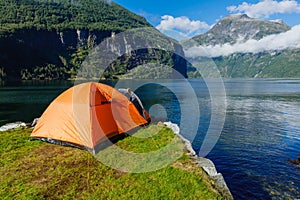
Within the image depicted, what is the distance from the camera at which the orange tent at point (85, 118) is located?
459 inches

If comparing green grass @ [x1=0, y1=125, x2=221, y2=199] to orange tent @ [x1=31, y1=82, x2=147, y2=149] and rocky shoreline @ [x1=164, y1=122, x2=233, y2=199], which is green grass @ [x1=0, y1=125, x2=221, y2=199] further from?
orange tent @ [x1=31, y1=82, x2=147, y2=149]

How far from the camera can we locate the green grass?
25.1ft

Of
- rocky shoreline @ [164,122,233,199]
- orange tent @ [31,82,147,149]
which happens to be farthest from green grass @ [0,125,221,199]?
orange tent @ [31,82,147,149]

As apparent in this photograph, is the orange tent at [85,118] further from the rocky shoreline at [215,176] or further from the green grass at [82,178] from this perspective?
the rocky shoreline at [215,176]

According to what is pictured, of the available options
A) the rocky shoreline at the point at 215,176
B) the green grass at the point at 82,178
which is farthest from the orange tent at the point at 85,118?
the rocky shoreline at the point at 215,176

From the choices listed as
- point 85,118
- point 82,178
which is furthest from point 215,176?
point 85,118

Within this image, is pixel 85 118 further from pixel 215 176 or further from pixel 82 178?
pixel 215 176

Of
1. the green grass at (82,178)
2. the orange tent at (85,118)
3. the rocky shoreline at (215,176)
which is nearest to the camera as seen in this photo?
the green grass at (82,178)

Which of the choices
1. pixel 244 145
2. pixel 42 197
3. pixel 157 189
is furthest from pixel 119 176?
pixel 244 145

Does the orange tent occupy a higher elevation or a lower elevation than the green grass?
higher

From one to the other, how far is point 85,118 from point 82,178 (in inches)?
157

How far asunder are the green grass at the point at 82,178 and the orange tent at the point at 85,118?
79 cm

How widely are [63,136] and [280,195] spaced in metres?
11.2

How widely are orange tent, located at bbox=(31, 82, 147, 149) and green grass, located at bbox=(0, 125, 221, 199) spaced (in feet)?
2.60
